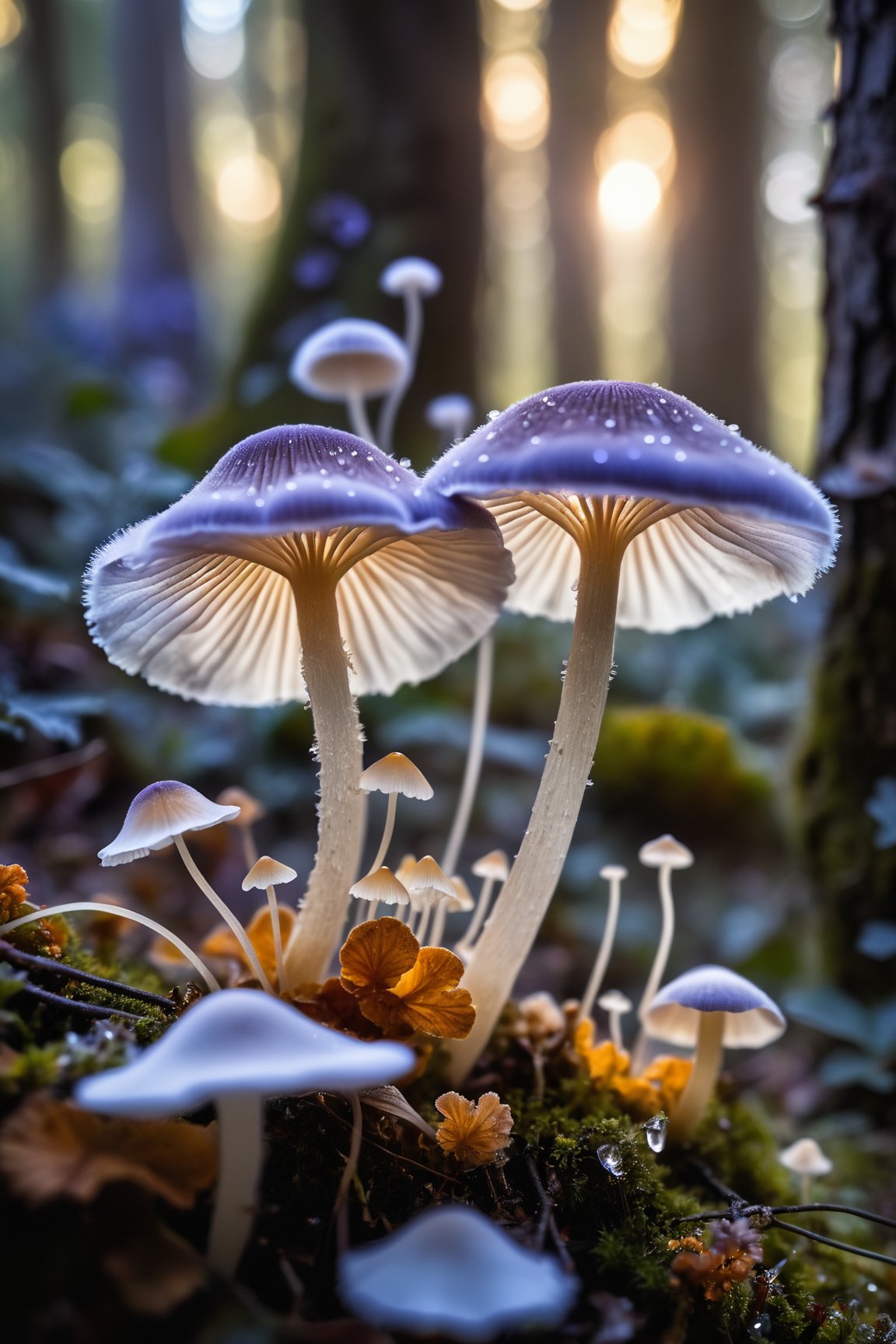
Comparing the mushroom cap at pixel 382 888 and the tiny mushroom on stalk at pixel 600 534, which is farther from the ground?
the tiny mushroom on stalk at pixel 600 534

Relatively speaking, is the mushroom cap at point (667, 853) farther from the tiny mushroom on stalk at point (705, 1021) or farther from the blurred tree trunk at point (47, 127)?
the blurred tree trunk at point (47, 127)

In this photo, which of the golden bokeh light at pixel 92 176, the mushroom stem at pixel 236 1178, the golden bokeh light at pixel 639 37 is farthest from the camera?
the golden bokeh light at pixel 92 176

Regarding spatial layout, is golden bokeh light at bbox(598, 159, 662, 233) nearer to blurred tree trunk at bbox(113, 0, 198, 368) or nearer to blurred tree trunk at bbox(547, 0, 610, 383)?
blurred tree trunk at bbox(547, 0, 610, 383)

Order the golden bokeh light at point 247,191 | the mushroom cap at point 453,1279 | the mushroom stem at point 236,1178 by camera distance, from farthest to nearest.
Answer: the golden bokeh light at point 247,191 → the mushroom stem at point 236,1178 → the mushroom cap at point 453,1279

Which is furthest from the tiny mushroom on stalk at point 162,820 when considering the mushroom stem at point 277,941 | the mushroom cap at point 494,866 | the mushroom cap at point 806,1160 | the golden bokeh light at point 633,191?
the golden bokeh light at point 633,191

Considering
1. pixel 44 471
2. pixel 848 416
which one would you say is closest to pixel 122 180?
pixel 44 471

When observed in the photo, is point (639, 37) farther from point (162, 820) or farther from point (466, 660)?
point (162, 820)

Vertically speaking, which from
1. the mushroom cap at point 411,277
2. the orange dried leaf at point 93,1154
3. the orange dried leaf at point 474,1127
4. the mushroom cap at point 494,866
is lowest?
the orange dried leaf at point 474,1127
